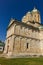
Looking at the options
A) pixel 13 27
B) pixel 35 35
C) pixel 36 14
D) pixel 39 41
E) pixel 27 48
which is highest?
pixel 36 14

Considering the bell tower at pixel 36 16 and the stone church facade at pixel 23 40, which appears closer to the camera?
the stone church facade at pixel 23 40

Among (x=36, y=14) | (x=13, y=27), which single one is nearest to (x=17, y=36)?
(x=13, y=27)

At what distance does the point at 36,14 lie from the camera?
39.7m

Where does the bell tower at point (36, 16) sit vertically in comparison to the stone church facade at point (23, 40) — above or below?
above

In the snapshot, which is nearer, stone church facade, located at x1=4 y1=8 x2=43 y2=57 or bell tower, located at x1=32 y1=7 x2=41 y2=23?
stone church facade, located at x1=4 y1=8 x2=43 y2=57

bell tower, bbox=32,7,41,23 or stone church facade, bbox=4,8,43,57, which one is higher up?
bell tower, bbox=32,7,41,23

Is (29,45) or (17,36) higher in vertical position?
(17,36)

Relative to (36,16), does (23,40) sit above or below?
below

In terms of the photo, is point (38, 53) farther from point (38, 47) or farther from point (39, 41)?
point (39, 41)

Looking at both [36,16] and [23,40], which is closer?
[23,40]

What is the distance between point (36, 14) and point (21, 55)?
23174mm

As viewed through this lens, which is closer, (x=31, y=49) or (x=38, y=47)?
(x=31, y=49)

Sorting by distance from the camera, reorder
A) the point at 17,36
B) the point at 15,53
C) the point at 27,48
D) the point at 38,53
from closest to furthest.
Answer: the point at 15,53 < the point at 17,36 < the point at 27,48 < the point at 38,53

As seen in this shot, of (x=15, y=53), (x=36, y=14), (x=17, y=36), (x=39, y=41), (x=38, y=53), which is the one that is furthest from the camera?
(x=36, y=14)
